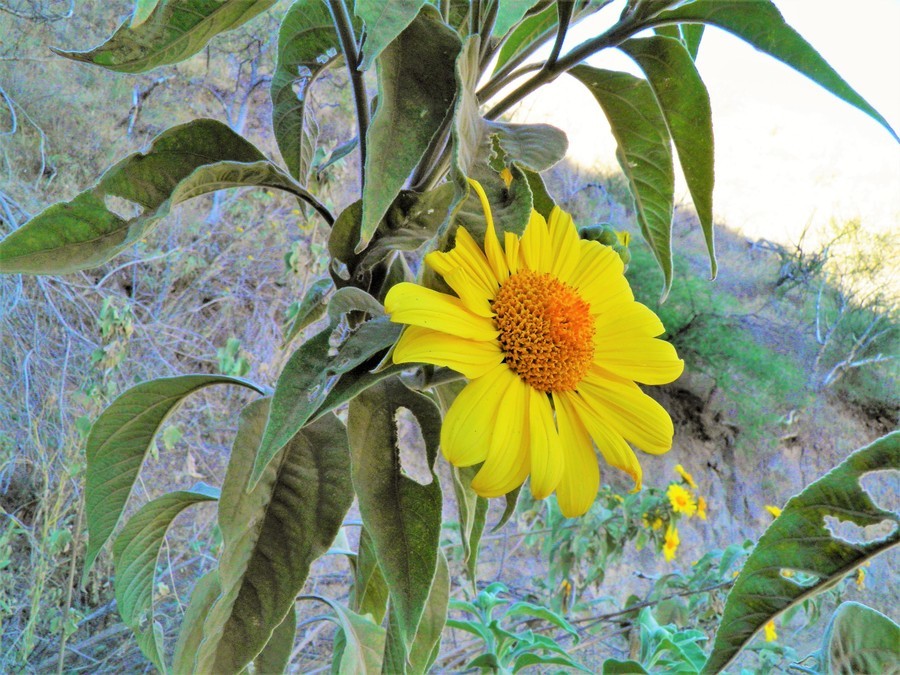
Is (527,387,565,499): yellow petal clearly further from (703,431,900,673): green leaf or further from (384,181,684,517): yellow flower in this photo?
(703,431,900,673): green leaf

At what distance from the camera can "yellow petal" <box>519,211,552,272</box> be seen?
26 cm

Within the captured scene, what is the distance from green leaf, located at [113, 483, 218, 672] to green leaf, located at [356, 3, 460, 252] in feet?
0.89

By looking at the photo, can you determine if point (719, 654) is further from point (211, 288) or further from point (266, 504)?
point (211, 288)

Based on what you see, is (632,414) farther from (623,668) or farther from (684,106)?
(623,668)

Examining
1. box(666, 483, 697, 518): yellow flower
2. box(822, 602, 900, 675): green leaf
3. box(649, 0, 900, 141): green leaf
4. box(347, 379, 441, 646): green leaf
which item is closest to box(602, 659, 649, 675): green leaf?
box(822, 602, 900, 675): green leaf

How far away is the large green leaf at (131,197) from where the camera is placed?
0.26 meters

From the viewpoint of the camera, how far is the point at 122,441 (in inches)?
14.7

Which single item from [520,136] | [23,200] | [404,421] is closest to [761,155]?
[404,421]

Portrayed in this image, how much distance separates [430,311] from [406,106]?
0.06m

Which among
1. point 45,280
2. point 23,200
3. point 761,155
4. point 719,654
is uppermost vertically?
point 761,155

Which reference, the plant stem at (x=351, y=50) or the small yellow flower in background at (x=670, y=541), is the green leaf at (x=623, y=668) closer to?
the plant stem at (x=351, y=50)

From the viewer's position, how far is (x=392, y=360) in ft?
0.72

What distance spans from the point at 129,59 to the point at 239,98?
212 centimetres

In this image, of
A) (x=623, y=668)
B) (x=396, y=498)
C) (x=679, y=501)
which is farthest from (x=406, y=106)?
(x=679, y=501)
